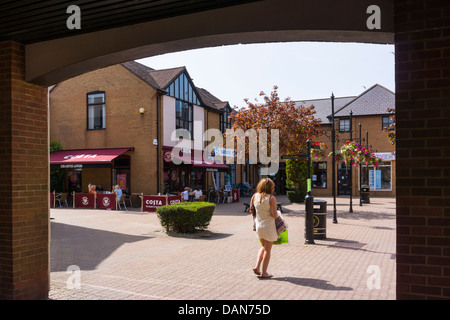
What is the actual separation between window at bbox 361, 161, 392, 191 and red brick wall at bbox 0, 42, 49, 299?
30.5m

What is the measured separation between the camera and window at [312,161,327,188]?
113ft

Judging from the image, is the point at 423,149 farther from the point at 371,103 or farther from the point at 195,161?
the point at 371,103

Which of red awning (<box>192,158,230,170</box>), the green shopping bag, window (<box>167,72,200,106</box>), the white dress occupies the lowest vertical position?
the green shopping bag

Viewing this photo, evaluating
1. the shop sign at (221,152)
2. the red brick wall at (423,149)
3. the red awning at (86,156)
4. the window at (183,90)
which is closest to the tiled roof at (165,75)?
the window at (183,90)

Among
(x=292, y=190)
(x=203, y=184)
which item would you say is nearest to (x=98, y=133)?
(x=203, y=184)

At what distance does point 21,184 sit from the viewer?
5230mm

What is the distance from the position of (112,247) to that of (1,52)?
5.96 m

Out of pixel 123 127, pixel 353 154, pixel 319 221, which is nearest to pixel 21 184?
pixel 319 221

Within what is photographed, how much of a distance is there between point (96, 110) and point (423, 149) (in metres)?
23.7

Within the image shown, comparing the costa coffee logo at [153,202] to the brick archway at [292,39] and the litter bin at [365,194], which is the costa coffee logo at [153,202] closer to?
the brick archway at [292,39]

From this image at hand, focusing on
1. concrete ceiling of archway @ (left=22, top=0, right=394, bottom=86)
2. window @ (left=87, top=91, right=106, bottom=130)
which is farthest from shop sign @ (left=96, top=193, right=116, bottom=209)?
concrete ceiling of archway @ (left=22, top=0, right=394, bottom=86)

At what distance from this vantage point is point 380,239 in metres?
11.2

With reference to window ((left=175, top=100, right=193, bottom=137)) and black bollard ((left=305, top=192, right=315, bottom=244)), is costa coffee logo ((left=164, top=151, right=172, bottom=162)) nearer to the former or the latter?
window ((left=175, top=100, right=193, bottom=137))

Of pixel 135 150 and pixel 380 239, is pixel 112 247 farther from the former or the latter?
pixel 135 150
